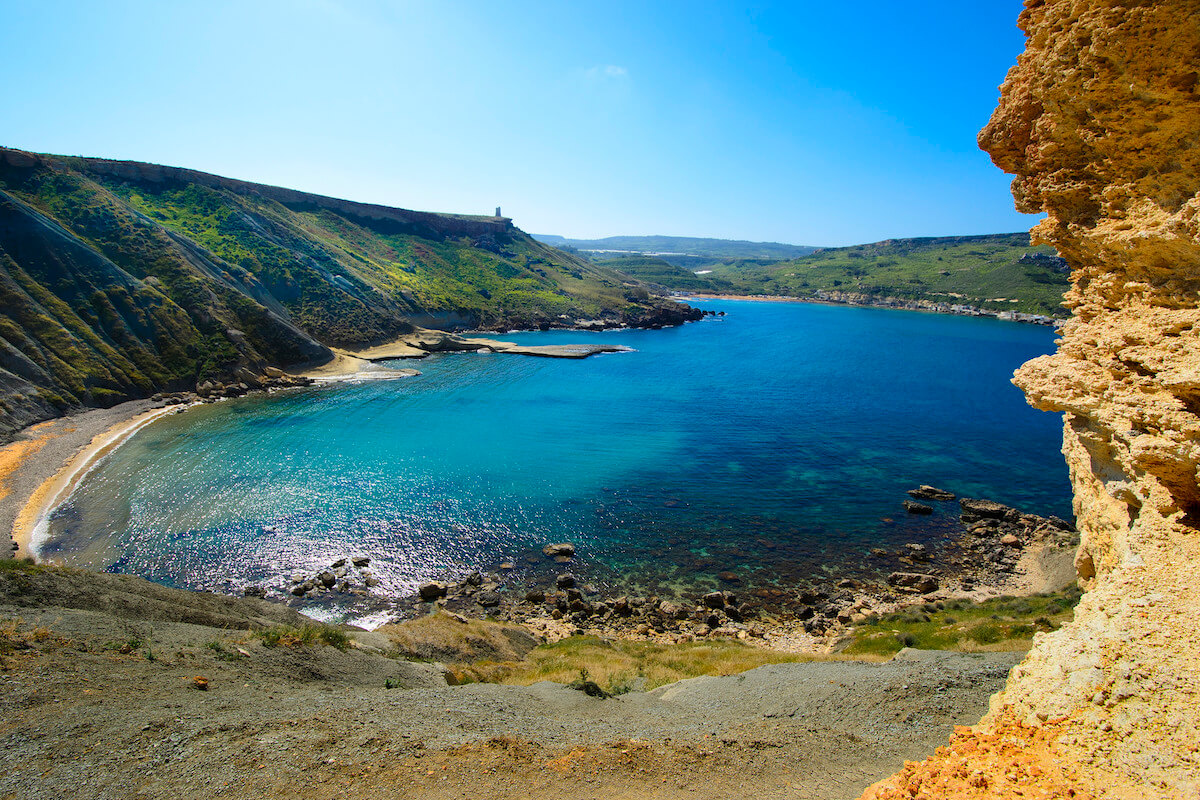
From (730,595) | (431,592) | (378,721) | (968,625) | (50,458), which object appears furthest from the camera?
(50,458)

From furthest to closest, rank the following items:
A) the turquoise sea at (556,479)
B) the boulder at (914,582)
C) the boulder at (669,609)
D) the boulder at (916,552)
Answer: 1. the boulder at (916,552)
2. the turquoise sea at (556,479)
3. the boulder at (914,582)
4. the boulder at (669,609)

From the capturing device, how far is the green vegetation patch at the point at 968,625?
20562 mm

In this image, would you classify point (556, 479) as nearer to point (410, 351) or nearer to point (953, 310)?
point (410, 351)

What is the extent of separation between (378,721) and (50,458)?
43.2 meters

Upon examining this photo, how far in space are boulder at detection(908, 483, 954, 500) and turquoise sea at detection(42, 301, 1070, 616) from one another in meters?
1.76

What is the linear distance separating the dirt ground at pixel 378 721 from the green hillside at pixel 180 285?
40.7 m

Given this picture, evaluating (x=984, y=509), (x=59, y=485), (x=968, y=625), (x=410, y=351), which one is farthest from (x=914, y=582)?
(x=410, y=351)

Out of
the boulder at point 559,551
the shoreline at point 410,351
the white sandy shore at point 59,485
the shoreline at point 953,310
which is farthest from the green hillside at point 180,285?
the shoreline at point 953,310

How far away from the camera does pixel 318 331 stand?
8344 centimetres

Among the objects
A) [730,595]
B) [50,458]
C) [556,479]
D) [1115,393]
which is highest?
[1115,393]

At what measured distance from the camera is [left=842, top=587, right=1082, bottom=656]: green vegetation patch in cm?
2056

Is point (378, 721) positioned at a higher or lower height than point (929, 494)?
higher

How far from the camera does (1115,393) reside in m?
9.54

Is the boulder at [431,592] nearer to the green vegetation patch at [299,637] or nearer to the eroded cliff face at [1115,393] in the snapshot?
the green vegetation patch at [299,637]
